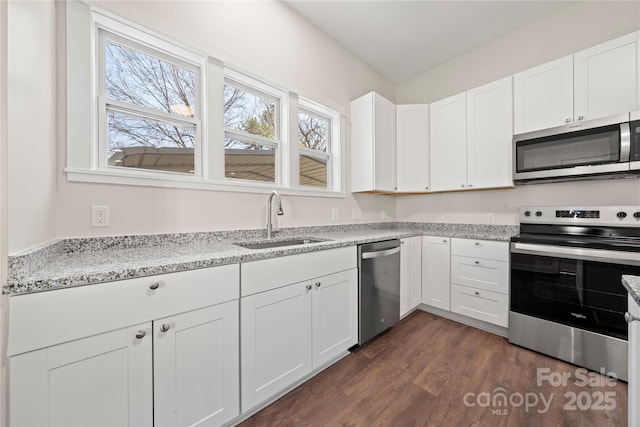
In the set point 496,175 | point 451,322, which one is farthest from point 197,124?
point 451,322

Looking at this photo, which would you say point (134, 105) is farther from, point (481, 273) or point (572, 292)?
point (572, 292)

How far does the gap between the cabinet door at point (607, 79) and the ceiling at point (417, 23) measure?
782 mm

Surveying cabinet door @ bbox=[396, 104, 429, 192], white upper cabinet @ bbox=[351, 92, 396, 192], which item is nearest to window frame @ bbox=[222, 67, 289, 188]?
white upper cabinet @ bbox=[351, 92, 396, 192]

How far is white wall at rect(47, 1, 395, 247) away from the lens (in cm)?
145

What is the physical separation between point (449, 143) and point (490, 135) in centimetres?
41

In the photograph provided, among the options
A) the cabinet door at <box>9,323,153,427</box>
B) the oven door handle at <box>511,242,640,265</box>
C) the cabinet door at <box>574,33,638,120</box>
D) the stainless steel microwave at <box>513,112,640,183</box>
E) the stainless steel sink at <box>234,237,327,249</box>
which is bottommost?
the cabinet door at <box>9,323,153,427</box>

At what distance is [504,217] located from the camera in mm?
2740

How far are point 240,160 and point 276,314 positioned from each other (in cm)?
132

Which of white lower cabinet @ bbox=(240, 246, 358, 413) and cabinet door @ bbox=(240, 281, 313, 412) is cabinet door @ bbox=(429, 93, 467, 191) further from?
cabinet door @ bbox=(240, 281, 313, 412)

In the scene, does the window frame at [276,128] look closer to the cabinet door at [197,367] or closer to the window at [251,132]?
the window at [251,132]

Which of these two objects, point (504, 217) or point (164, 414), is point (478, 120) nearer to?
point (504, 217)

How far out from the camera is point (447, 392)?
161 centimetres

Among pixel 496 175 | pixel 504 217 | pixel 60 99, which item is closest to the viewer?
pixel 60 99

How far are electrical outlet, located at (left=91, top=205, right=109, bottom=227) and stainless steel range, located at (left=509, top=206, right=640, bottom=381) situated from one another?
303 cm
